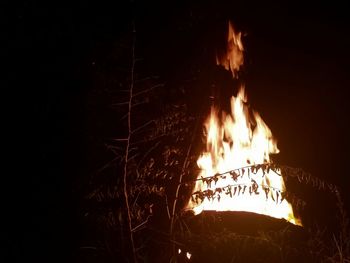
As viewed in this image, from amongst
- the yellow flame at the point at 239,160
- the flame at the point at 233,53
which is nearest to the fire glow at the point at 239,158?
the yellow flame at the point at 239,160

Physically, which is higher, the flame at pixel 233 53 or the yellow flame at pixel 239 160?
the flame at pixel 233 53

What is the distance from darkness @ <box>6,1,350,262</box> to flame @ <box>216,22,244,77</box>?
0.34 feet

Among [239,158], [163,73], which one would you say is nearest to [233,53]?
[163,73]

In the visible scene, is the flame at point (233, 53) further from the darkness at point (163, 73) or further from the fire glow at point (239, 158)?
the fire glow at point (239, 158)

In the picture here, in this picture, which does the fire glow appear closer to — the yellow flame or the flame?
the yellow flame

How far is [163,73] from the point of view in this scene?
17.1 ft

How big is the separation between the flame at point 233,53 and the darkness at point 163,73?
102 mm

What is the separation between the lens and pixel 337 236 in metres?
5.00

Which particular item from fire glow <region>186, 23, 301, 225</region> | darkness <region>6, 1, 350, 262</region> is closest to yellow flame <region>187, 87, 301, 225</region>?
fire glow <region>186, 23, 301, 225</region>

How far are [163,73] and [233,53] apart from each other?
733mm

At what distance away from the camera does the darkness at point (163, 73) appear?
16.7 feet

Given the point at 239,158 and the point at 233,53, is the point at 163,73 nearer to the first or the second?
the point at 233,53

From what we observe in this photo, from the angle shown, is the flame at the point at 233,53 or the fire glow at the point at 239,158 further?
the flame at the point at 233,53

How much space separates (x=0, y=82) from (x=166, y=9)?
182cm
